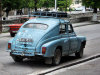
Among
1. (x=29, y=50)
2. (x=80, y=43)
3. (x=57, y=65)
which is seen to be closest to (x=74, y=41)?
(x=80, y=43)

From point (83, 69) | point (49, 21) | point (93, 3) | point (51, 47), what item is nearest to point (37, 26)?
point (49, 21)

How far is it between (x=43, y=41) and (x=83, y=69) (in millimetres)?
1891

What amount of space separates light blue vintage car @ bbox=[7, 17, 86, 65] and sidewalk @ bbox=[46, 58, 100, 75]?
75cm

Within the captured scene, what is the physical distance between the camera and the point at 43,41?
480 inches

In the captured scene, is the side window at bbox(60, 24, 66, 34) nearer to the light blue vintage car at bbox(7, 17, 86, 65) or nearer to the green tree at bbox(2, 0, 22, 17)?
the light blue vintage car at bbox(7, 17, 86, 65)

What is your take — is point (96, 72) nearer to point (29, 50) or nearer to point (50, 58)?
point (50, 58)

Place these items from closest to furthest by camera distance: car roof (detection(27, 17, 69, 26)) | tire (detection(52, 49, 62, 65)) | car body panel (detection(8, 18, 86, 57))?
car body panel (detection(8, 18, 86, 57)) → tire (detection(52, 49, 62, 65)) → car roof (detection(27, 17, 69, 26))

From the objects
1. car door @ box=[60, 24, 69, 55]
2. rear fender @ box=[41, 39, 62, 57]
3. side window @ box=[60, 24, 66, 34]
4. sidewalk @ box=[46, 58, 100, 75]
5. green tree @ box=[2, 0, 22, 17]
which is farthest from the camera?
green tree @ box=[2, 0, 22, 17]

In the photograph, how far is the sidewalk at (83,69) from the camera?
11525 millimetres

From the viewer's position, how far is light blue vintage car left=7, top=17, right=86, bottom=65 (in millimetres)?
12109

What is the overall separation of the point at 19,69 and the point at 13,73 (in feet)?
2.51

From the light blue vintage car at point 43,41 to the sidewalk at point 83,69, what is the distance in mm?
755

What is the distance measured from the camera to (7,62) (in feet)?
44.6

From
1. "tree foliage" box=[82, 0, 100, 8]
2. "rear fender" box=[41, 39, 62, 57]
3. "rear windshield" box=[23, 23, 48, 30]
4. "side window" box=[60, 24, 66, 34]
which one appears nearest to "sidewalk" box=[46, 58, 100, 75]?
"rear fender" box=[41, 39, 62, 57]
